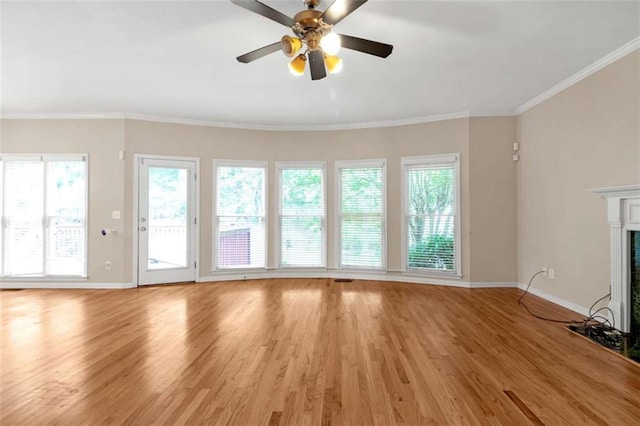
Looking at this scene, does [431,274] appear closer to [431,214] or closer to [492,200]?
[431,214]

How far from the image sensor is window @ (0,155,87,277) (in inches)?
210

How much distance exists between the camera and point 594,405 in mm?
2062

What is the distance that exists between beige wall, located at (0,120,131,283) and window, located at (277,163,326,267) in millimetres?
2668

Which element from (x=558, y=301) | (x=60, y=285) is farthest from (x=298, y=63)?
(x=60, y=285)

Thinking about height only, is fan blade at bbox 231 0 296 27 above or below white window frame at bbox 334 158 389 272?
above

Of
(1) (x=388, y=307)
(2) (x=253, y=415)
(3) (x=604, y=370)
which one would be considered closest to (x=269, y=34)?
(2) (x=253, y=415)

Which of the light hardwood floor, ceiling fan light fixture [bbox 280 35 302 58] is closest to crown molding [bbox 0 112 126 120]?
the light hardwood floor

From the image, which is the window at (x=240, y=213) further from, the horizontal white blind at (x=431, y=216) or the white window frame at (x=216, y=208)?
the horizontal white blind at (x=431, y=216)

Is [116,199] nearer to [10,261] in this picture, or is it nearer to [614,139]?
[10,261]

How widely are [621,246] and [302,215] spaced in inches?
173

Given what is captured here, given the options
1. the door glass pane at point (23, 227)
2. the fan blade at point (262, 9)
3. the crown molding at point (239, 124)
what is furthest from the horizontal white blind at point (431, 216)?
the door glass pane at point (23, 227)

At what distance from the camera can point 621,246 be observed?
3.20 metres

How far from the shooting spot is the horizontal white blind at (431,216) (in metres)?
5.46

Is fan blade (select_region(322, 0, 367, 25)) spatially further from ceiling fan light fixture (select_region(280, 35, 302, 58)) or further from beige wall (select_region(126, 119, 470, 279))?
beige wall (select_region(126, 119, 470, 279))
